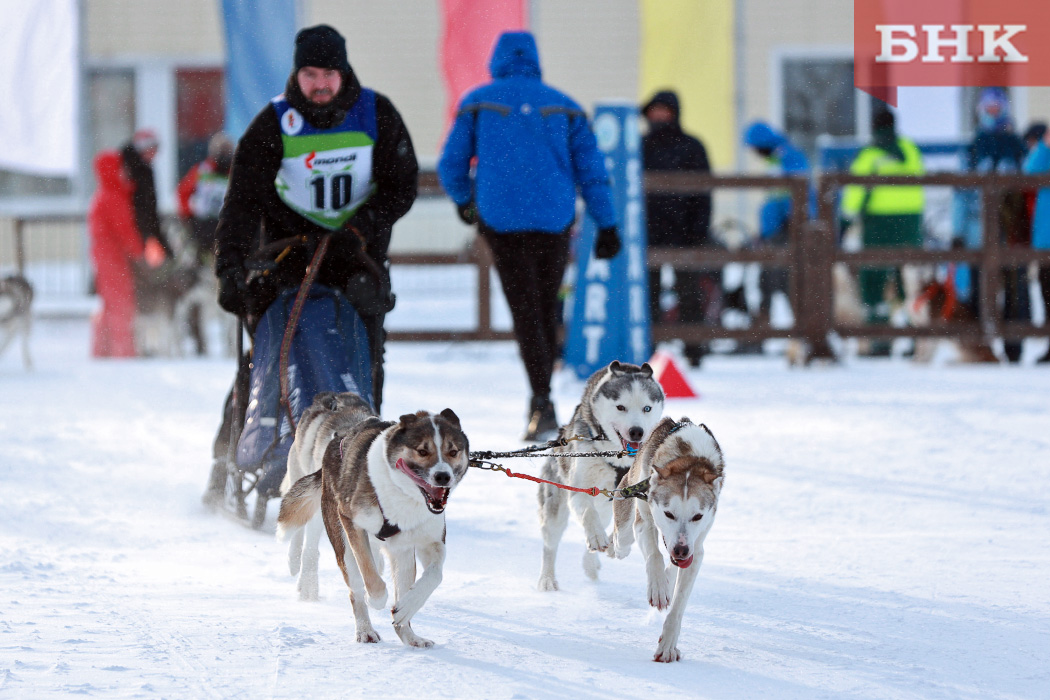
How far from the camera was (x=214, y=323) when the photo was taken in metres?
16.5

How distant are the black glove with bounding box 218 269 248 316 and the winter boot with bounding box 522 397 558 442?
2.08 meters

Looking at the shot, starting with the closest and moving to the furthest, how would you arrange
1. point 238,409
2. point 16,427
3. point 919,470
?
point 238,409 → point 919,470 → point 16,427

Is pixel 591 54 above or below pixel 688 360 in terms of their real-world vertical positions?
above

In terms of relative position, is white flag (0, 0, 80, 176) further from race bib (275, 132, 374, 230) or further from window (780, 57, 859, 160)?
race bib (275, 132, 374, 230)

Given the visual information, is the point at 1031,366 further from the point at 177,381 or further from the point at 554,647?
the point at 554,647

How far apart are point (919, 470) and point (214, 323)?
11832 millimetres

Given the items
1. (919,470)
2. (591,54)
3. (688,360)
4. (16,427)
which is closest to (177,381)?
(16,427)

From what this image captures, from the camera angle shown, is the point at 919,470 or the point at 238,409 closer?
the point at 238,409

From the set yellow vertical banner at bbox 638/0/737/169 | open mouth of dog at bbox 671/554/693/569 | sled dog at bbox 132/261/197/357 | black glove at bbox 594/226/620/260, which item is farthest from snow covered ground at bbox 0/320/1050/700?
yellow vertical banner at bbox 638/0/737/169

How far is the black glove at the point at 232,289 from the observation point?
4789 mm

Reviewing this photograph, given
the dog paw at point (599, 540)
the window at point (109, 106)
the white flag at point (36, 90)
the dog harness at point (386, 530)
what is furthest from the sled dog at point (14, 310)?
the dog harness at point (386, 530)

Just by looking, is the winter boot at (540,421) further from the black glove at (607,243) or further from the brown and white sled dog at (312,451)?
the brown and white sled dog at (312,451)

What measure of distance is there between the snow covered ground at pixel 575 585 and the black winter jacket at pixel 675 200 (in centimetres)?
374

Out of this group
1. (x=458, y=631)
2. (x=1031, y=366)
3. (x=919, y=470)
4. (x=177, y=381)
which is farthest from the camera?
(x=1031, y=366)
